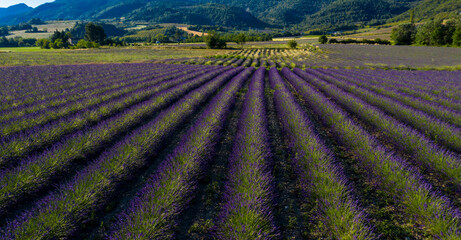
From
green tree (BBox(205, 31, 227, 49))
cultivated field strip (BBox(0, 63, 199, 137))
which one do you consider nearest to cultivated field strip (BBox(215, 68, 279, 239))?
cultivated field strip (BBox(0, 63, 199, 137))

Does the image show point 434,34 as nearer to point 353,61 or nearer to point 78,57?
point 353,61

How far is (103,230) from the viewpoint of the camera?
9.74 feet

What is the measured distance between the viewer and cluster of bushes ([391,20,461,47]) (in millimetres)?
52875

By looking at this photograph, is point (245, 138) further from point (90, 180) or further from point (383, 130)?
point (383, 130)

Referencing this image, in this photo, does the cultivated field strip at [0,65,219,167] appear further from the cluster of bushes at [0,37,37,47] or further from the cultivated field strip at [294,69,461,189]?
the cluster of bushes at [0,37,37,47]

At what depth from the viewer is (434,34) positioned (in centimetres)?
5638

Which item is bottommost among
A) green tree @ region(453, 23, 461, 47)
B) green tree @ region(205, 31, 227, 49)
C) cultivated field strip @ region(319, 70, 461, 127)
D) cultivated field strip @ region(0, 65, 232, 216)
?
cultivated field strip @ region(0, 65, 232, 216)

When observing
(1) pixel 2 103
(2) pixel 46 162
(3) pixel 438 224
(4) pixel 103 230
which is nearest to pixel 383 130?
(3) pixel 438 224

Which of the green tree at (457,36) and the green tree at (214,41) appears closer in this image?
the green tree at (457,36)

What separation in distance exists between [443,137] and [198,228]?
720 cm

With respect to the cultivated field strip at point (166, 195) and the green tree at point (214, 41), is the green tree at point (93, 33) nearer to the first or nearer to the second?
the green tree at point (214, 41)

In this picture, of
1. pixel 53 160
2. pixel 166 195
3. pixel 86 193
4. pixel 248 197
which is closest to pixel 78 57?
pixel 53 160

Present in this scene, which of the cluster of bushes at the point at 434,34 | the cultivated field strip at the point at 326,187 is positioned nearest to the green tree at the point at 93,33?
the cultivated field strip at the point at 326,187

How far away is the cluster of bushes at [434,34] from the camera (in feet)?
173
